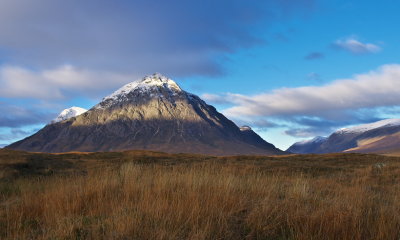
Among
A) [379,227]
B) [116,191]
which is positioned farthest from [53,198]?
[379,227]

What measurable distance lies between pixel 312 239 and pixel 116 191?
4154 millimetres

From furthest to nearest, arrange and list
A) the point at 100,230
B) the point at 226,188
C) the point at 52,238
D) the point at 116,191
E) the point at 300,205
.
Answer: the point at 116,191, the point at 226,188, the point at 300,205, the point at 100,230, the point at 52,238

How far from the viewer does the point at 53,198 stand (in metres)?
6.61

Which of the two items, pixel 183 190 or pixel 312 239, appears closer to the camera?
pixel 312 239

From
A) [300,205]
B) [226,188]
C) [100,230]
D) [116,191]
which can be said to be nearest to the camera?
[100,230]

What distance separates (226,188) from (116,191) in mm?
2343

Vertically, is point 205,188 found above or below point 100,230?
above

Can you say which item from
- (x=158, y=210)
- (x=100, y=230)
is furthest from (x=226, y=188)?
(x=100, y=230)

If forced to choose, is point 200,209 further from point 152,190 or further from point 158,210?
point 152,190

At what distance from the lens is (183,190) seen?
6535 millimetres

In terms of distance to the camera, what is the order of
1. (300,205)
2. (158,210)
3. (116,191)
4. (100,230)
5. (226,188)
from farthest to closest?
(116,191) → (226,188) → (300,205) → (158,210) → (100,230)

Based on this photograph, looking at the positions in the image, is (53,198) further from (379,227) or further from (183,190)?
(379,227)

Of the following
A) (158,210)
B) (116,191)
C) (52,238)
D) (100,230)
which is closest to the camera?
(52,238)

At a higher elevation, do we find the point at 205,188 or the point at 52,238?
the point at 205,188
